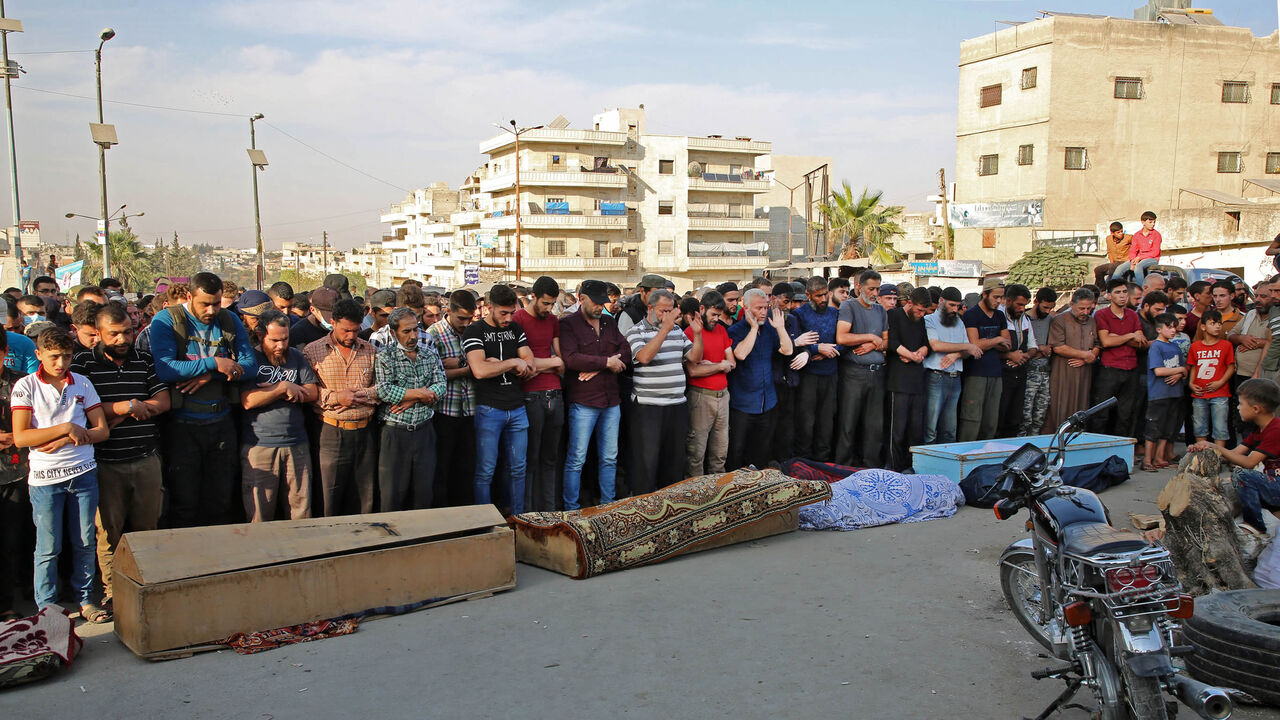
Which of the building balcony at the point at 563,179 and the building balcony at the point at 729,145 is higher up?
the building balcony at the point at 729,145

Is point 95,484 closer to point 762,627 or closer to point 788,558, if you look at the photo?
point 762,627

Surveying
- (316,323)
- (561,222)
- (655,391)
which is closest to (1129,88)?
(561,222)

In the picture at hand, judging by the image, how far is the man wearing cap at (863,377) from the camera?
29.9 ft

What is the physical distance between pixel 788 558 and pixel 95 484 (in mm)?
4712

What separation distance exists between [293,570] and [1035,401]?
8.36 meters

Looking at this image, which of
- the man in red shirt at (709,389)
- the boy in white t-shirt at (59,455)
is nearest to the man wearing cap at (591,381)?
the man in red shirt at (709,389)

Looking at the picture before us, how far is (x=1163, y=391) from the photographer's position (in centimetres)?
940

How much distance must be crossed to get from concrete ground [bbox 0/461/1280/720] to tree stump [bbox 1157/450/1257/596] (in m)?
1.15

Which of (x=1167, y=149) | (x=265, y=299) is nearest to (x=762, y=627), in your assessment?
(x=265, y=299)

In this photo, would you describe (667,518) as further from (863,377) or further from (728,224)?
(728,224)

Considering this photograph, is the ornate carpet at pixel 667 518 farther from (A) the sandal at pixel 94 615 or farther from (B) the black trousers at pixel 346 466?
(A) the sandal at pixel 94 615

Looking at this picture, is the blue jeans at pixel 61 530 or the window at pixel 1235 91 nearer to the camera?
the blue jeans at pixel 61 530

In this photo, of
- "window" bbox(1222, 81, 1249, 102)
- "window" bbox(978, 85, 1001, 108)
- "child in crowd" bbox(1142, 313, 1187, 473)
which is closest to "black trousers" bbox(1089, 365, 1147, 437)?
"child in crowd" bbox(1142, 313, 1187, 473)

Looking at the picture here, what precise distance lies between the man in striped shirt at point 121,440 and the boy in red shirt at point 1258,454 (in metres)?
7.00
